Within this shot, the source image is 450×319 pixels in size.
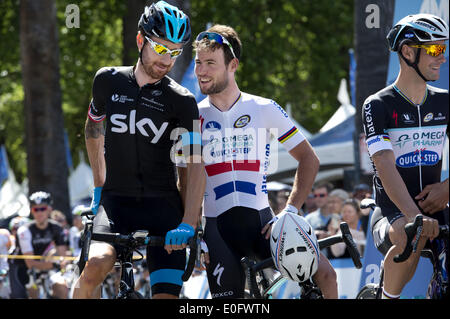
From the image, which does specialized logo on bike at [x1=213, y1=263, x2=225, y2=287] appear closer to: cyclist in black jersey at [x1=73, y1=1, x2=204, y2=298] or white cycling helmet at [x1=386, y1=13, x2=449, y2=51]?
cyclist in black jersey at [x1=73, y1=1, x2=204, y2=298]

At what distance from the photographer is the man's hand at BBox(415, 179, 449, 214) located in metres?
5.80

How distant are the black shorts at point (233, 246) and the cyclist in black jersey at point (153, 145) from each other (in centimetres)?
27

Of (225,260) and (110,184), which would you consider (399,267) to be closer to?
(225,260)

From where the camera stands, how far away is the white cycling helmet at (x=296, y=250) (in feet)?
17.1

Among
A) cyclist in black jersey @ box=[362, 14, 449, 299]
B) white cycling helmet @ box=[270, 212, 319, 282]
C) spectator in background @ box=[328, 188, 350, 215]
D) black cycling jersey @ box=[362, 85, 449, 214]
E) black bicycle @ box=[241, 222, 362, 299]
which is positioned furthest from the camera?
spectator in background @ box=[328, 188, 350, 215]

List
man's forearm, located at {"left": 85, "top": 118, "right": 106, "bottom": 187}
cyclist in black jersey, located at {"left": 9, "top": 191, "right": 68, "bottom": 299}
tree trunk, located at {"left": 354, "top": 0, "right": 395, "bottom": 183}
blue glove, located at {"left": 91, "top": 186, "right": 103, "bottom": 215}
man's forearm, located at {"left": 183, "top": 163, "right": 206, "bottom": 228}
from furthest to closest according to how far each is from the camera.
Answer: cyclist in black jersey, located at {"left": 9, "top": 191, "right": 68, "bottom": 299} < tree trunk, located at {"left": 354, "top": 0, "right": 395, "bottom": 183} < man's forearm, located at {"left": 85, "top": 118, "right": 106, "bottom": 187} < blue glove, located at {"left": 91, "top": 186, "right": 103, "bottom": 215} < man's forearm, located at {"left": 183, "top": 163, "right": 206, "bottom": 228}

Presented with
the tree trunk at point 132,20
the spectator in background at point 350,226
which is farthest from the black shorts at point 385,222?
the spectator in background at point 350,226

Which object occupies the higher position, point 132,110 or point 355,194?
point 132,110

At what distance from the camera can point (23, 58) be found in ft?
62.6

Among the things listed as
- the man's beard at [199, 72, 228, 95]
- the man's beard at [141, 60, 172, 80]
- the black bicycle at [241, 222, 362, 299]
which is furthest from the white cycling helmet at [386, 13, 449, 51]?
the man's beard at [141, 60, 172, 80]

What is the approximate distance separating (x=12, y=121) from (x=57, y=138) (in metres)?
18.2

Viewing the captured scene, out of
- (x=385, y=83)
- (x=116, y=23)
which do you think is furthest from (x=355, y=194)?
(x=116, y=23)

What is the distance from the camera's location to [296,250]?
17.1 feet

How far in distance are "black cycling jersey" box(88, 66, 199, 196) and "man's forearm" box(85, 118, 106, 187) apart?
300 millimetres
